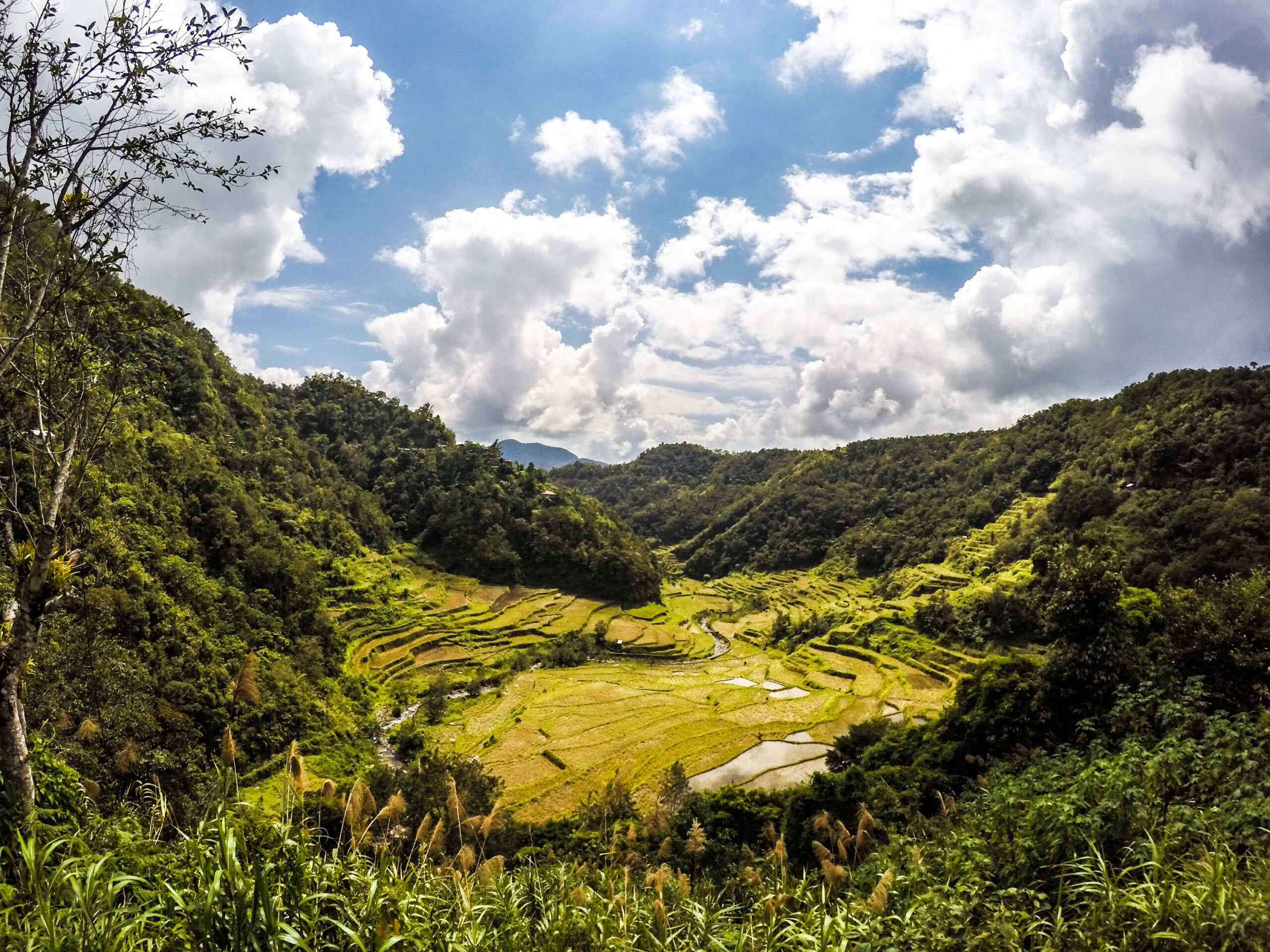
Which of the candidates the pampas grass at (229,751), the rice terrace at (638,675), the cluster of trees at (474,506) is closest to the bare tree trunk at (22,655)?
the pampas grass at (229,751)

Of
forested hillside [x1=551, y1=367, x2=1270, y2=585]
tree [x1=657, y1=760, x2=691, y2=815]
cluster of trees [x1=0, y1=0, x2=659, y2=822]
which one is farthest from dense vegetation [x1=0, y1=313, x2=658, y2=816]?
forested hillside [x1=551, y1=367, x2=1270, y2=585]

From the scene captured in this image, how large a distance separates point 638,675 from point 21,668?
37503 millimetres

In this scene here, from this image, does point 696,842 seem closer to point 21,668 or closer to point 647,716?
point 21,668

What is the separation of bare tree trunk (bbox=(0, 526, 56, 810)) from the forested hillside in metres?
30.3

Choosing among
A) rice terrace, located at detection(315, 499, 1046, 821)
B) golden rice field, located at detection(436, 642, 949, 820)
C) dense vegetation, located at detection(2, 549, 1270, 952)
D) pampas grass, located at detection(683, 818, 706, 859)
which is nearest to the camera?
dense vegetation, located at detection(2, 549, 1270, 952)

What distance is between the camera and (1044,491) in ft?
212

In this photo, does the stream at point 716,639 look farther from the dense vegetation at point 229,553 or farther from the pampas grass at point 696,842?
the pampas grass at point 696,842

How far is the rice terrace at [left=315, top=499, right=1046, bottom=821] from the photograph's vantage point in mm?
25000

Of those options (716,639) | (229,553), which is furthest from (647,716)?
(716,639)

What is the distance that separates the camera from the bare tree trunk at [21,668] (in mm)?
4789

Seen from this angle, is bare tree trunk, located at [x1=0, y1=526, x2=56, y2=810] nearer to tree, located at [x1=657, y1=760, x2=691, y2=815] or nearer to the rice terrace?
tree, located at [x1=657, y1=760, x2=691, y2=815]

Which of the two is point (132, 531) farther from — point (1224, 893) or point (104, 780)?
point (1224, 893)

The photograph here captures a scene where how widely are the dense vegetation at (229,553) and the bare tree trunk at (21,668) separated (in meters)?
0.85

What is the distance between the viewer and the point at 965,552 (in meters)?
55.2
